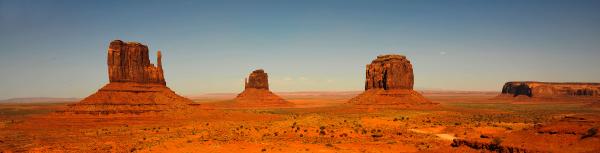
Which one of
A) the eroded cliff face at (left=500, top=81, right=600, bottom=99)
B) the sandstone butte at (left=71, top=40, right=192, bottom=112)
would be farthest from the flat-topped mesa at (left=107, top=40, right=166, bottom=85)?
the eroded cliff face at (left=500, top=81, right=600, bottom=99)

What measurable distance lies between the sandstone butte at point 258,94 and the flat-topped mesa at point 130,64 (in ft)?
164

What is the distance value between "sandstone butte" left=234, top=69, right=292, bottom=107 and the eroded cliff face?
92780 millimetres

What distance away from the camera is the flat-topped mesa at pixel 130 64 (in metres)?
63.5

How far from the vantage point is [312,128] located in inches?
1645

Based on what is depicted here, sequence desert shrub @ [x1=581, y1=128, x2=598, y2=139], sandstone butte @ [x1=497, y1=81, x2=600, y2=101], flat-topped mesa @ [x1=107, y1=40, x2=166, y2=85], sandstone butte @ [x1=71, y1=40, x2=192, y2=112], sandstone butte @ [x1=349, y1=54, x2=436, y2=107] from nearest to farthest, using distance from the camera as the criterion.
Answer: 1. desert shrub @ [x1=581, y1=128, x2=598, y2=139]
2. sandstone butte @ [x1=71, y1=40, x2=192, y2=112]
3. flat-topped mesa @ [x1=107, y1=40, x2=166, y2=85]
4. sandstone butte @ [x1=349, y1=54, x2=436, y2=107]
5. sandstone butte @ [x1=497, y1=81, x2=600, y2=101]

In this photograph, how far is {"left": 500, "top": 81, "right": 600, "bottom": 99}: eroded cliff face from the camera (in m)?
147

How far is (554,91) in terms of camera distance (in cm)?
15275

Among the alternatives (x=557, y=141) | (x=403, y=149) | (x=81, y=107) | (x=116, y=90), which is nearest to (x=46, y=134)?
(x=81, y=107)

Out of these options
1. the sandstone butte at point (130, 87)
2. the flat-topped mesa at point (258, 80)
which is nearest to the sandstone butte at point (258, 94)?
the flat-topped mesa at point (258, 80)

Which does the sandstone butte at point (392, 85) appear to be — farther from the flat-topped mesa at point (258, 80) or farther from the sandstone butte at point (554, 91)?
the sandstone butte at point (554, 91)

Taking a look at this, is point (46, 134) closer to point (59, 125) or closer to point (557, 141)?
point (59, 125)

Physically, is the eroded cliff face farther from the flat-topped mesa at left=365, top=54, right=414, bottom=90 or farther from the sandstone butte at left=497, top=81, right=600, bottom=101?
the flat-topped mesa at left=365, top=54, right=414, bottom=90

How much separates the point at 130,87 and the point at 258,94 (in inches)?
2372

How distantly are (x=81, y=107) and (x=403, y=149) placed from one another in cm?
4866
